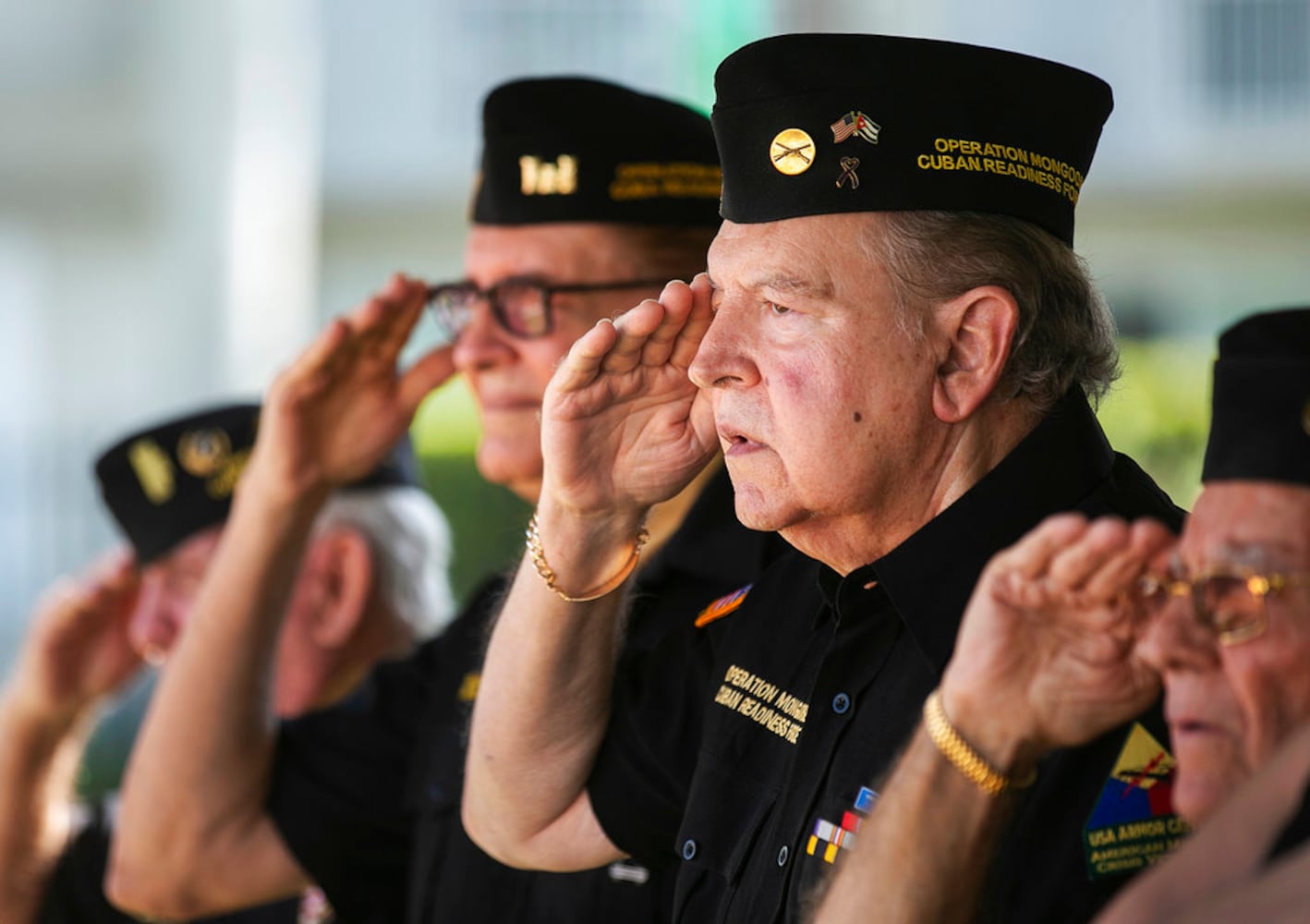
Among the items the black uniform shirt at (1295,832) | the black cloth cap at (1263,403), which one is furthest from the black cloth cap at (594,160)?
the black uniform shirt at (1295,832)

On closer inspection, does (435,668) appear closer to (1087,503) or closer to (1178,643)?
(1087,503)

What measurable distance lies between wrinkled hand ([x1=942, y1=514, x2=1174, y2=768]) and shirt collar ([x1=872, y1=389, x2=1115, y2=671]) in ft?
1.08

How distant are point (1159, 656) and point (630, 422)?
3.03ft

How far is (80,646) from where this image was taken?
4406 millimetres

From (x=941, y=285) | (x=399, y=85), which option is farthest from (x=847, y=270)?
(x=399, y=85)

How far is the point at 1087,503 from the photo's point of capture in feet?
6.86

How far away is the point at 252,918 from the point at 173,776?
1.87ft

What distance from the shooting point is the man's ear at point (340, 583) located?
396cm

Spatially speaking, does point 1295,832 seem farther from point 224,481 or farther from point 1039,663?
point 224,481

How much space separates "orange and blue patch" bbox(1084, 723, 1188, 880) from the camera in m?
1.80

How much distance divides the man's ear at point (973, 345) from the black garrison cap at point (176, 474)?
7.27 feet

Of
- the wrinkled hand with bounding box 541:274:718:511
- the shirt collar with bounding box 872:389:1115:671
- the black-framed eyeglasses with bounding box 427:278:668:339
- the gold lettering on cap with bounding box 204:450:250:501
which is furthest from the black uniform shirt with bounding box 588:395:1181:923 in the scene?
the gold lettering on cap with bounding box 204:450:250:501

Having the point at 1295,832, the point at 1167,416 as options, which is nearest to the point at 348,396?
the point at 1295,832

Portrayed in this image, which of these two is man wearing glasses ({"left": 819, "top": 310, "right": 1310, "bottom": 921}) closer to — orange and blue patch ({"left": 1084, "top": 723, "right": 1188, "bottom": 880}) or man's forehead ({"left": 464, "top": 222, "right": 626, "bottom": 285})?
orange and blue patch ({"left": 1084, "top": 723, "right": 1188, "bottom": 880})
